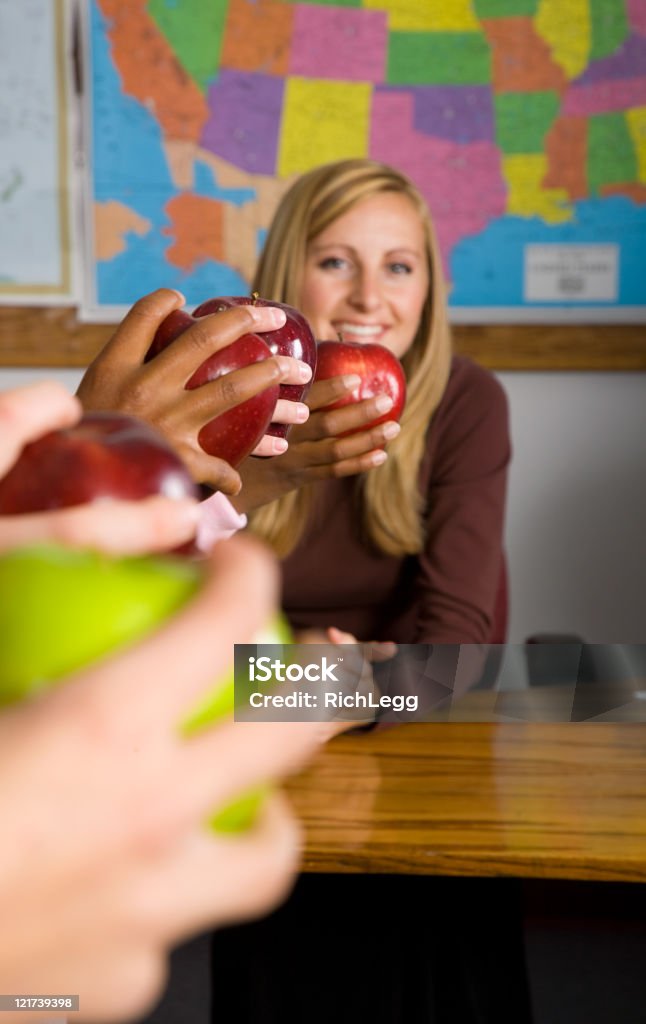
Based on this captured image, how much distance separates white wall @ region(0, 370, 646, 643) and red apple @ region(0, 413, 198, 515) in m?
2.15

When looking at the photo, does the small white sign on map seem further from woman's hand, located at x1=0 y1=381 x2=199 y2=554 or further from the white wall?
woman's hand, located at x1=0 y1=381 x2=199 y2=554

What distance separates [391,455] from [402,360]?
212 millimetres

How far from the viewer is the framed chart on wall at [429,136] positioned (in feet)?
7.66

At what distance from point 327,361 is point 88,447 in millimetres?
1058

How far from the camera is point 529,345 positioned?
7.80ft

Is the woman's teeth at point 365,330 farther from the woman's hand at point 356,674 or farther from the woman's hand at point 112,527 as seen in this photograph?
the woman's hand at point 112,527

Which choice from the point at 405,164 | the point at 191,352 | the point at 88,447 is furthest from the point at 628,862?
the point at 405,164

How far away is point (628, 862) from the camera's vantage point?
0.85 m

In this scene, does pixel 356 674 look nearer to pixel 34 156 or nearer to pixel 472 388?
pixel 472 388

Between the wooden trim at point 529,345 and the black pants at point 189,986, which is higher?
the wooden trim at point 529,345

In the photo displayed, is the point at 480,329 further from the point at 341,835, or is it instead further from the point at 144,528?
the point at 144,528

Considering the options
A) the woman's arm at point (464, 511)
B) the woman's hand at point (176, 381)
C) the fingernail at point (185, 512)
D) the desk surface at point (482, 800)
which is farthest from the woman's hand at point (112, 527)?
the woman's arm at point (464, 511)

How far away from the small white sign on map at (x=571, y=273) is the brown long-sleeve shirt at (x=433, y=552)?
2.01ft

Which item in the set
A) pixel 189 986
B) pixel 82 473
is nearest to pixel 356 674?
pixel 189 986
